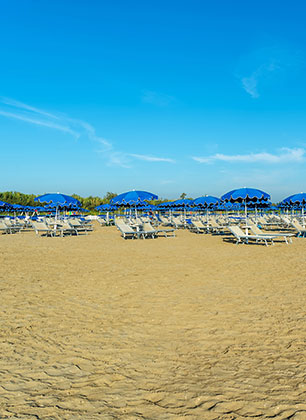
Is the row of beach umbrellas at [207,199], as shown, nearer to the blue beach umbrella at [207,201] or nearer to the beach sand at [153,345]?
the blue beach umbrella at [207,201]

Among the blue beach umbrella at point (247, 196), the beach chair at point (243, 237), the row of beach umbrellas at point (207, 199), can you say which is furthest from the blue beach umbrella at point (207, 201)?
the beach chair at point (243, 237)

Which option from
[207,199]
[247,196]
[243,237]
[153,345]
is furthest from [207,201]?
[153,345]

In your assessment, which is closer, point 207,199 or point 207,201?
point 207,201

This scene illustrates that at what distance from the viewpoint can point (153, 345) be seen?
324 centimetres

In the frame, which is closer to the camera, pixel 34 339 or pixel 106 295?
pixel 34 339

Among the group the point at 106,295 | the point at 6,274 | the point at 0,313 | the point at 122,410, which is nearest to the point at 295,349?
the point at 122,410

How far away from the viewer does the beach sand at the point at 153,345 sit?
226cm

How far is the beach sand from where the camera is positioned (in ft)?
7.41

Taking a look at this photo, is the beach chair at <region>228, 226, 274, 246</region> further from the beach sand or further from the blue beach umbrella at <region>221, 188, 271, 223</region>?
the beach sand

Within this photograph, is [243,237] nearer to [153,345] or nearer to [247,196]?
[247,196]

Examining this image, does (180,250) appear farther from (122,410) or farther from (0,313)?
(122,410)

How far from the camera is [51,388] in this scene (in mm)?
2459

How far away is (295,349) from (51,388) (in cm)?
210

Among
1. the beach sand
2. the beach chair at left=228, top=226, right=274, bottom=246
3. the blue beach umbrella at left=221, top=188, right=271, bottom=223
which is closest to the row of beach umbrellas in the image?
the blue beach umbrella at left=221, top=188, right=271, bottom=223
